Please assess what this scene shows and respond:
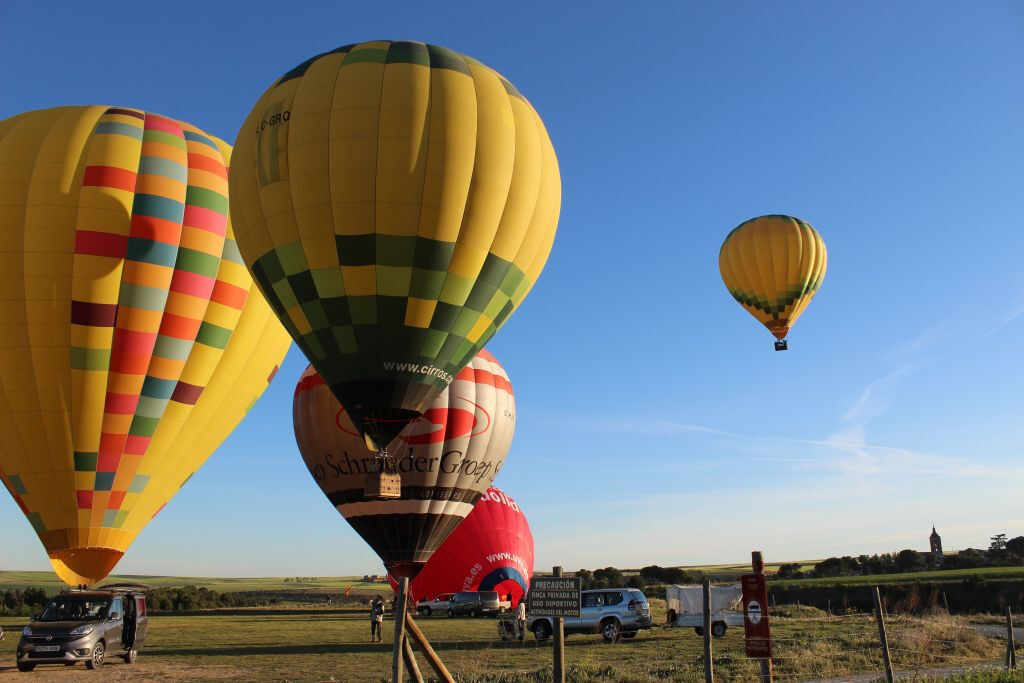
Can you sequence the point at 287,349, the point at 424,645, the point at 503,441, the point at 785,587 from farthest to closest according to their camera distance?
1. the point at 785,587
2. the point at 503,441
3. the point at 287,349
4. the point at 424,645

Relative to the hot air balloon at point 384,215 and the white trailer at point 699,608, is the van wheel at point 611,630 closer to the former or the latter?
the white trailer at point 699,608

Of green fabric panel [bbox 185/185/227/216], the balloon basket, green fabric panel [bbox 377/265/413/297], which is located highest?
green fabric panel [bbox 185/185/227/216]

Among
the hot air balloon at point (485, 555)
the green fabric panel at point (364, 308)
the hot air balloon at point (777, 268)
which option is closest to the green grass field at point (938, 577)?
the hot air balloon at point (777, 268)

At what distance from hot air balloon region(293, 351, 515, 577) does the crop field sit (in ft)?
10.9

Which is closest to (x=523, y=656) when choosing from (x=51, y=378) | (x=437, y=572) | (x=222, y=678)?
(x=222, y=678)

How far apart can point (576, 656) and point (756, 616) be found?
33.6ft

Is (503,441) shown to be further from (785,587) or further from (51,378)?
(785,587)

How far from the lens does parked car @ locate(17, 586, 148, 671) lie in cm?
1733

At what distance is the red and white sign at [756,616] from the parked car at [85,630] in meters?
14.8

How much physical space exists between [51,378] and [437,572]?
2175cm

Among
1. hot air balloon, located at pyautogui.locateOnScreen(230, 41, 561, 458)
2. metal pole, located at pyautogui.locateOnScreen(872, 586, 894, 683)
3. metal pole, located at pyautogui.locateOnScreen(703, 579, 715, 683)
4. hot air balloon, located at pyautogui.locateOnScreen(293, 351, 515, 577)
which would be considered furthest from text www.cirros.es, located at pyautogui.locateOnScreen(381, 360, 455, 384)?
metal pole, located at pyautogui.locateOnScreen(872, 586, 894, 683)

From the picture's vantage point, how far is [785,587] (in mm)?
75812

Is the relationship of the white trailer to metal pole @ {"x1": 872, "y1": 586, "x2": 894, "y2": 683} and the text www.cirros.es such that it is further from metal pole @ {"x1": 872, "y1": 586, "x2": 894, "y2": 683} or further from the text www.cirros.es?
the text www.cirros.es

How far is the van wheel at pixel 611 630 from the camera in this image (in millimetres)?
24094
